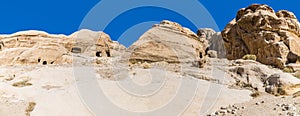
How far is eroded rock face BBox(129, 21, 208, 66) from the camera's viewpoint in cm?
2406

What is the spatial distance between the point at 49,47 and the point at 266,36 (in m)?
20.3

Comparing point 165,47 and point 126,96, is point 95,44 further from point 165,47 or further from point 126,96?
point 126,96

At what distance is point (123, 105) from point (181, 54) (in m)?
13.9

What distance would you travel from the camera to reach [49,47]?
28.1 m

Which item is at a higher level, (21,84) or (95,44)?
(95,44)

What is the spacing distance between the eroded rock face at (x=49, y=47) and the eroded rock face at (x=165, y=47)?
19.6 feet

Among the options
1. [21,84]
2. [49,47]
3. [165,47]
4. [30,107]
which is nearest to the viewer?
[30,107]

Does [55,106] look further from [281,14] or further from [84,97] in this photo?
[281,14]

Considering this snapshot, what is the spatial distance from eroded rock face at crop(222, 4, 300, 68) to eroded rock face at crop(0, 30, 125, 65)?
1371 centimetres

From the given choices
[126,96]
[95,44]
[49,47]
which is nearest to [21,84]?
[126,96]

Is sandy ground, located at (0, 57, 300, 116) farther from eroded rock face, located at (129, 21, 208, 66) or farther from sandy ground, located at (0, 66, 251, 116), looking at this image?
eroded rock face, located at (129, 21, 208, 66)

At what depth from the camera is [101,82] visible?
14.9 metres

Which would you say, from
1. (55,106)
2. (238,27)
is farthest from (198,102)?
(238,27)

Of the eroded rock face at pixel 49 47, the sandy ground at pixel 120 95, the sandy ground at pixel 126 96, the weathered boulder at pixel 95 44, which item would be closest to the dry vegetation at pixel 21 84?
the sandy ground at pixel 126 96
